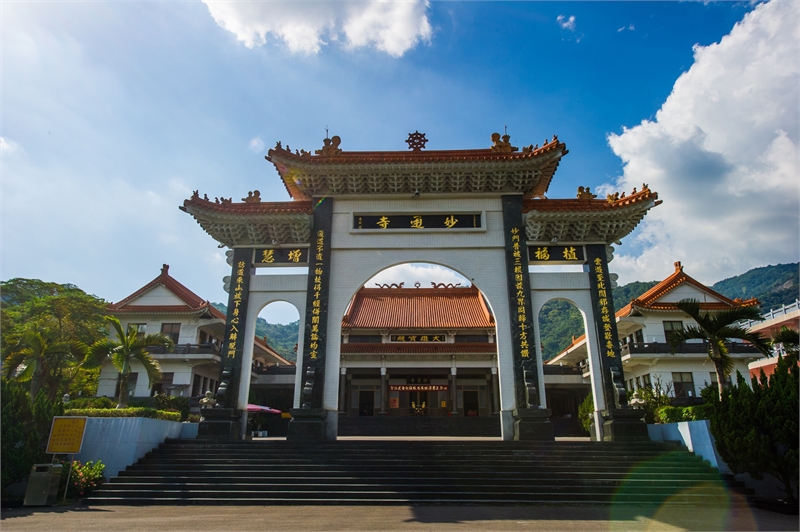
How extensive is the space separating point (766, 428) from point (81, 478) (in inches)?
441

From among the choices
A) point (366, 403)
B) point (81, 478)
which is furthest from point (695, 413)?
point (366, 403)

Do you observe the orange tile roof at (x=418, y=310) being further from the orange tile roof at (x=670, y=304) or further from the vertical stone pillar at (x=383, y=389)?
the orange tile roof at (x=670, y=304)

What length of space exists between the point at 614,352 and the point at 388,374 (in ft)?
52.2

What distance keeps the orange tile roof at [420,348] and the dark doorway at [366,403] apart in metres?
3.23

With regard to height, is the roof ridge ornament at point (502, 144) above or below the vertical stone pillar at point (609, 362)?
above

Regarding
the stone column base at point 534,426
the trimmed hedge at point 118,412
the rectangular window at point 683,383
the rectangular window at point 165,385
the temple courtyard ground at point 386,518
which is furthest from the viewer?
the rectangular window at point 165,385

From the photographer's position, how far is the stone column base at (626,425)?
10936mm

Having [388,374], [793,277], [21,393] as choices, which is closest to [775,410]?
[21,393]

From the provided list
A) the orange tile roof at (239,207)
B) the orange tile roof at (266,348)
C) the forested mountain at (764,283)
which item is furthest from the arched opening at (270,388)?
the forested mountain at (764,283)

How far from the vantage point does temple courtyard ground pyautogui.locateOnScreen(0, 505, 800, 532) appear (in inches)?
253

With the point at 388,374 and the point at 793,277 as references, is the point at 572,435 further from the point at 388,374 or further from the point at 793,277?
the point at 793,277

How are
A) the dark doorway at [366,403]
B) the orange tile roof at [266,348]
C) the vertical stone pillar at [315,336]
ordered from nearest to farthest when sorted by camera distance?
the vertical stone pillar at [315,336] < the orange tile roof at [266,348] < the dark doorway at [366,403]

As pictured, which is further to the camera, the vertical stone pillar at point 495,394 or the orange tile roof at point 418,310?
the orange tile roof at point 418,310

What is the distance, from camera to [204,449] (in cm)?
1029
